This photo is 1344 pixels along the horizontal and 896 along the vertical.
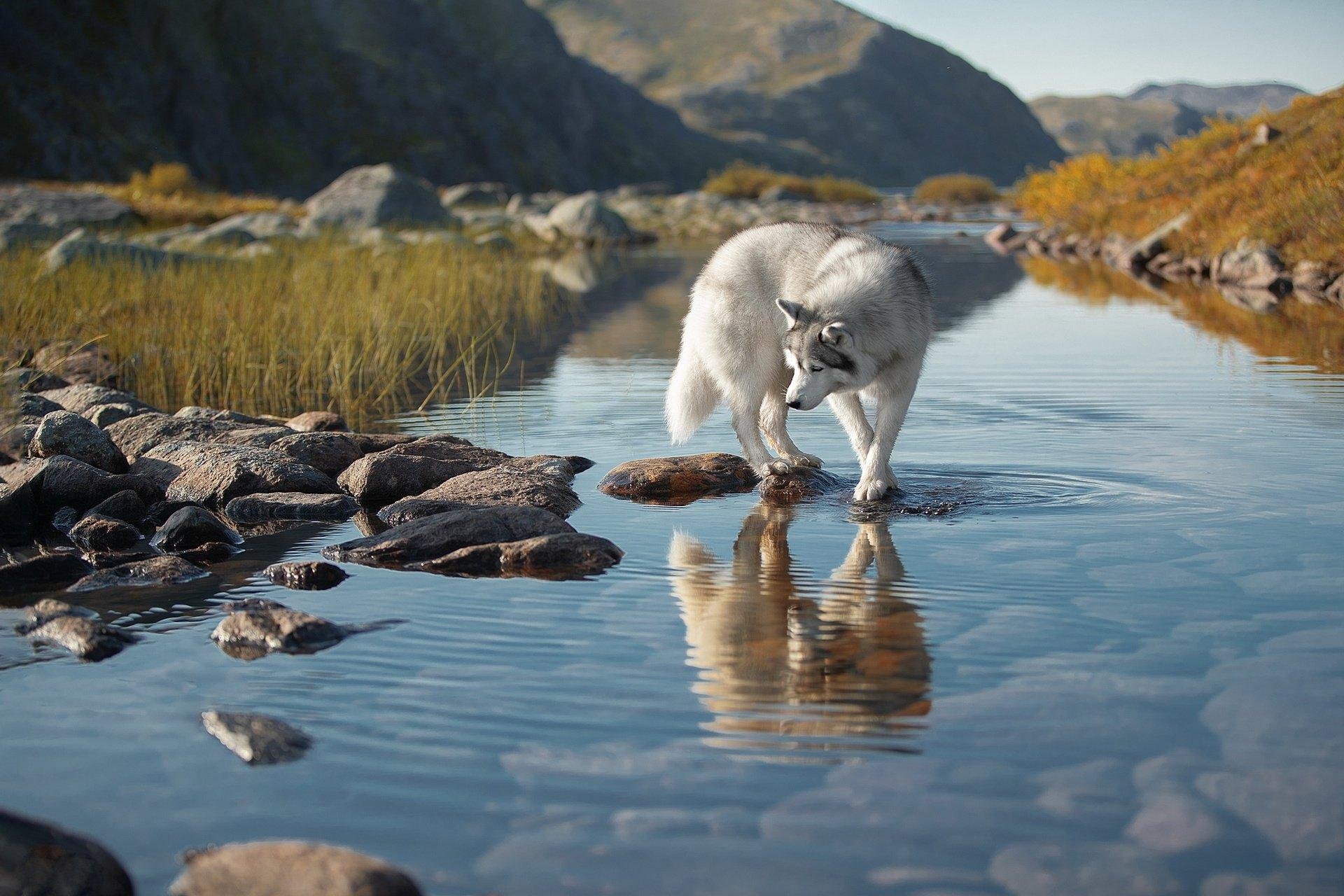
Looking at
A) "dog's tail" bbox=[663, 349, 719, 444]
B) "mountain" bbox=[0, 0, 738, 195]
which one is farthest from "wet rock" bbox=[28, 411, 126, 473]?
"mountain" bbox=[0, 0, 738, 195]

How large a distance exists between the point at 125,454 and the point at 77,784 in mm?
4380

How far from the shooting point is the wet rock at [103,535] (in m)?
6.09

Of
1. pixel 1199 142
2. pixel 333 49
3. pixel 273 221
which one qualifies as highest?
pixel 333 49

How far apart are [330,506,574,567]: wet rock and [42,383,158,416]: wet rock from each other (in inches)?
130

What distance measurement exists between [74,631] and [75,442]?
2.92 meters

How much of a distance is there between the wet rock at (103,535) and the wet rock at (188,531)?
0.62 ft

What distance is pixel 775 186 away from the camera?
5975 centimetres

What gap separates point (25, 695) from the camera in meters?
4.09

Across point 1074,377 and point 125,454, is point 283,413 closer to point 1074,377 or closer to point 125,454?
point 125,454

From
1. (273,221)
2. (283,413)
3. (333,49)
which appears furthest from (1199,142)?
(333,49)

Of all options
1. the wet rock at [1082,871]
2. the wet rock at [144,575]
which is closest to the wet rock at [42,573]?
the wet rock at [144,575]

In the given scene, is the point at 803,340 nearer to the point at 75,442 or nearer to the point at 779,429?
the point at 779,429

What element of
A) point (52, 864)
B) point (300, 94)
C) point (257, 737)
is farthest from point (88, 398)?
point (300, 94)

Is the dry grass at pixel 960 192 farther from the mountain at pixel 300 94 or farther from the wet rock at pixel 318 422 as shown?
the wet rock at pixel 318 422
